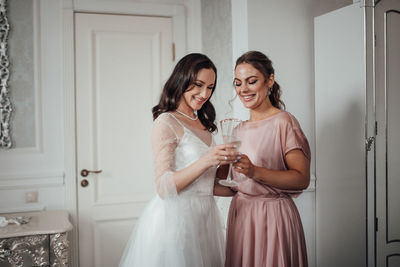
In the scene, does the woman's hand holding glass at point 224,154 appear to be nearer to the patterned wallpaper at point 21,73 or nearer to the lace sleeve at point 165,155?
the lace sleeve at point 165,155

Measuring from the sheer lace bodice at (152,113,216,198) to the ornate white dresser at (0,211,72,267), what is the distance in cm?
109

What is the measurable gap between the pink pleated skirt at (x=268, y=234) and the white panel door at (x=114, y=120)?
62.9 inches

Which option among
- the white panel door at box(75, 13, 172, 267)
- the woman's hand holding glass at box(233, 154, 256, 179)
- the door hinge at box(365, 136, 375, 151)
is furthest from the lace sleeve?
the white panel door at box(75, 13, 172, 267)

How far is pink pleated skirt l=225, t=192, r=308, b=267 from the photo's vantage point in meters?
1.50

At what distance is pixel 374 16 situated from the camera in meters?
Result: 1.88

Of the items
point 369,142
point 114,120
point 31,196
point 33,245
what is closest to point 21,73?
point 114,120

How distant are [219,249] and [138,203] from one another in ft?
5.06

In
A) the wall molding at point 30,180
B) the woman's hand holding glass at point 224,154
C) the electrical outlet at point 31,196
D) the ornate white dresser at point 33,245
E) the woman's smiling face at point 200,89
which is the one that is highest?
the woman's smiling face at point 200,89

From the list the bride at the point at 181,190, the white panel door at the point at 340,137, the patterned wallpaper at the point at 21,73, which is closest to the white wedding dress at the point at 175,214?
the bride at the point at 181,190

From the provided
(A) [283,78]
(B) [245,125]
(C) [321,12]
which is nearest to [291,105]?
(A) [283,78]

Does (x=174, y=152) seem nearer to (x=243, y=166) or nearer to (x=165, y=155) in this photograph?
(x=165, y=155)

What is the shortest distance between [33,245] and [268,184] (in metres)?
1.49

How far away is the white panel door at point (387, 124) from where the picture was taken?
6.25 feet

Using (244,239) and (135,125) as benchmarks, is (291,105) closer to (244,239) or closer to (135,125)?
(244,239)
